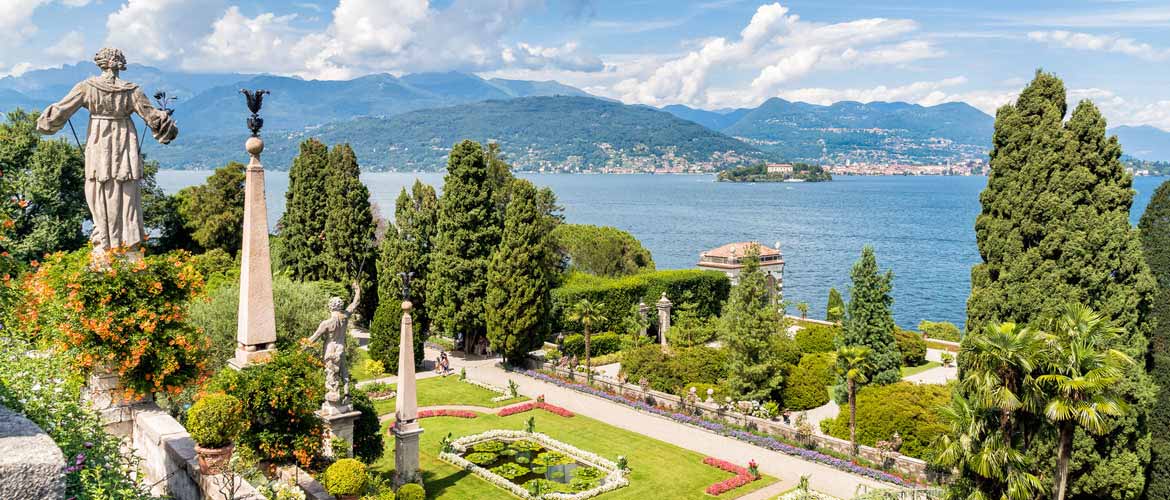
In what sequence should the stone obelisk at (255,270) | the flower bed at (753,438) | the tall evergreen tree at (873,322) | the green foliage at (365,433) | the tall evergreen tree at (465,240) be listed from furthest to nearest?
the tall evergreen tree at (465,240), the tall evergreen tree at (873,322), the flower bed at (753,438), the green foliage at (365,433), the stone obelisk at (255,270)

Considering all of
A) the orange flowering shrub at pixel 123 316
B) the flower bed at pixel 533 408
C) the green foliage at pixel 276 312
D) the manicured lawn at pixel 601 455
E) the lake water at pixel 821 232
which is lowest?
the lake water at pixel 821 232

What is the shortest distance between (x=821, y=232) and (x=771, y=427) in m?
98.1

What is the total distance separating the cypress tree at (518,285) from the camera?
110 ft

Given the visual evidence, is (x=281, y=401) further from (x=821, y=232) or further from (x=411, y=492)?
(x=821, y=232)

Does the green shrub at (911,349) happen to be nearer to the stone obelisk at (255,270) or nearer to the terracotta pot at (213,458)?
the stone obelisk at (255,270)

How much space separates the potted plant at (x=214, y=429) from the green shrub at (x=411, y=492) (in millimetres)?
7642

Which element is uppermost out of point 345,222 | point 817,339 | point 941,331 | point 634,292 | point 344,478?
point 345,222

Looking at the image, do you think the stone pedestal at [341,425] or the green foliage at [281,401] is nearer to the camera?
the green foliage at [281,401]

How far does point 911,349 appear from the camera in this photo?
3653 cm

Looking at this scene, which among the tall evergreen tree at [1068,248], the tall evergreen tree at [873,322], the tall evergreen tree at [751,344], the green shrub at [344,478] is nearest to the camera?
the green shrub at [344,478]

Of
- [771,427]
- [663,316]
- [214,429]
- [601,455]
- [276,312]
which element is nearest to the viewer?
[214,429]

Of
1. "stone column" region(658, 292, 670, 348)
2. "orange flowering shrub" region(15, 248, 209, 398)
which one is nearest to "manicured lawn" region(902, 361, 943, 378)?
"stone column" region(658, 292, 670, 348)

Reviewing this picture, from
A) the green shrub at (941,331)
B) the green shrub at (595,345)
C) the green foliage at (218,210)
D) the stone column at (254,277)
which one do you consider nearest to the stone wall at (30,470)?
the stone column at (254,277)

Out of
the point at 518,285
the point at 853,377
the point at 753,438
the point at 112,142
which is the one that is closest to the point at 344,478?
the point at 112,142
